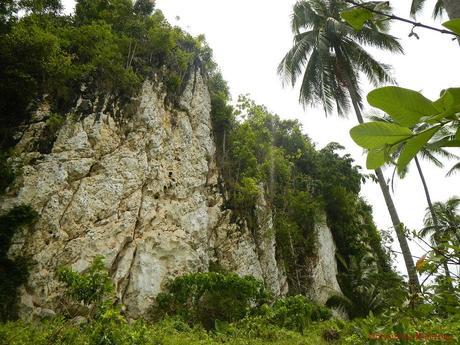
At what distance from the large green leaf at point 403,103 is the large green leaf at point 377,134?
0.06 feet

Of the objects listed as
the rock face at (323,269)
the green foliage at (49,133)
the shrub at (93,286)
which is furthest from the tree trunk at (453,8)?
the rock face at (323,269)

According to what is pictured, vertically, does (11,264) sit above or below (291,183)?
below

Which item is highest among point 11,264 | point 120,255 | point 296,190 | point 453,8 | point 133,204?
point 296,190

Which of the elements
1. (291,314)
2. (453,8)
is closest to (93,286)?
(291,314)

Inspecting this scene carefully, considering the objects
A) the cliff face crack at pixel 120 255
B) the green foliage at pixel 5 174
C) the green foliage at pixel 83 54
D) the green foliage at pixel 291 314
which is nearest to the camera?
the green foliage at pixel 5 174

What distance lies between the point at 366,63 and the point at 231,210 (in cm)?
612

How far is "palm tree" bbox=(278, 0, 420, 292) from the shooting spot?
354 inches

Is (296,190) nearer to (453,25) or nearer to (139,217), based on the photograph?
(139,217)

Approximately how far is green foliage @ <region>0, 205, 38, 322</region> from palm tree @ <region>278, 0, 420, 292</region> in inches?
292

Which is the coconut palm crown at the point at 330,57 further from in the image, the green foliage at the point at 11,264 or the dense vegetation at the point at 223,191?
the green foliage at the point at 11,264

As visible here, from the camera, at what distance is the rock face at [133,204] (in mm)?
7027

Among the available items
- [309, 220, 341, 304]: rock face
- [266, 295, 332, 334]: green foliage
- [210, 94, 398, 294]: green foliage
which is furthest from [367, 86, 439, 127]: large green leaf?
[309, 220, 341, 304]: rock face

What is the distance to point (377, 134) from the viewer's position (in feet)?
1.43

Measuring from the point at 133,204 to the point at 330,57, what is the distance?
6524mm
